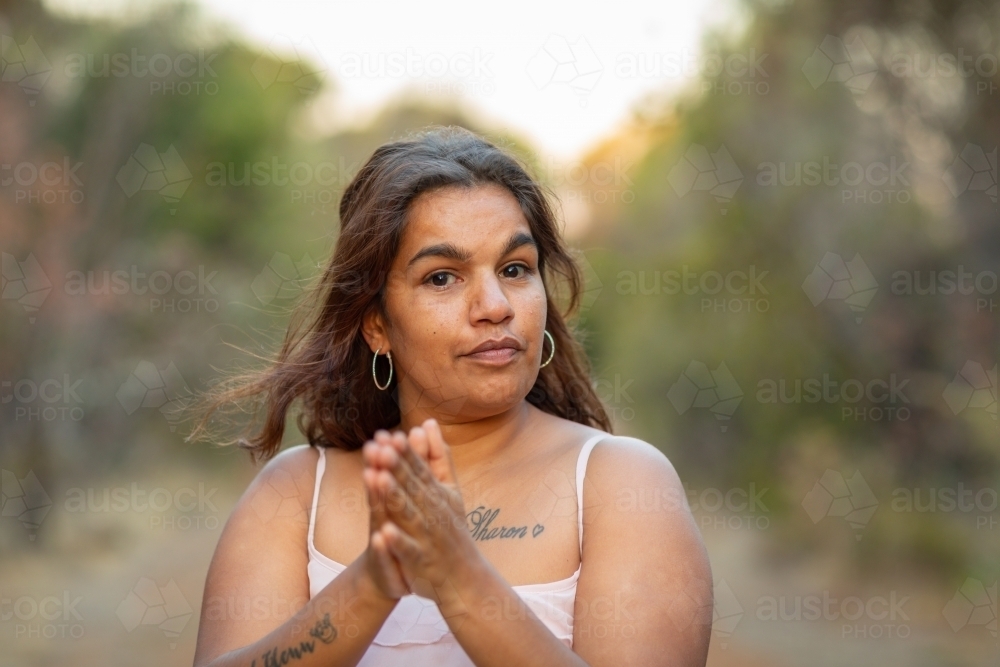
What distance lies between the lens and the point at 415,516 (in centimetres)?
200

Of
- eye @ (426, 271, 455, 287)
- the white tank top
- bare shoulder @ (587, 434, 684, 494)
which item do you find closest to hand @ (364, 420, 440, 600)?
the white tank top

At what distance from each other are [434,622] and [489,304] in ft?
2.63

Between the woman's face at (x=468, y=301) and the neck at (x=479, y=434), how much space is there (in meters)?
0.03

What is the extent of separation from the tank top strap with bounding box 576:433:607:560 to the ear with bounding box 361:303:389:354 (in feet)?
2.17

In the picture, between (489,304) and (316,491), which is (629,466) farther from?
(316,491)

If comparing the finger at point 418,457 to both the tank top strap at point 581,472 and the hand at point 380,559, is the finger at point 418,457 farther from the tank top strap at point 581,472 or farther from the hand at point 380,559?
the tank top strap at point 581,472

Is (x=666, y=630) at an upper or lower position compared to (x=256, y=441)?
lower

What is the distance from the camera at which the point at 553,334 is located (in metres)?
3.19

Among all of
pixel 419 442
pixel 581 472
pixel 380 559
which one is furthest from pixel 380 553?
pixel 581 472

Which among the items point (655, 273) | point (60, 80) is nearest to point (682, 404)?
point (655, 273)

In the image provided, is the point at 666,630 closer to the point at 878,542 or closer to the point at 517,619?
the point at 517,619

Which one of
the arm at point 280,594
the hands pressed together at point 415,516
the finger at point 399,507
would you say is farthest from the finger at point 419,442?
the arm at point 280,594

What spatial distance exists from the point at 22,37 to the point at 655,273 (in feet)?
21.8

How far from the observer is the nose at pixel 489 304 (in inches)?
101
